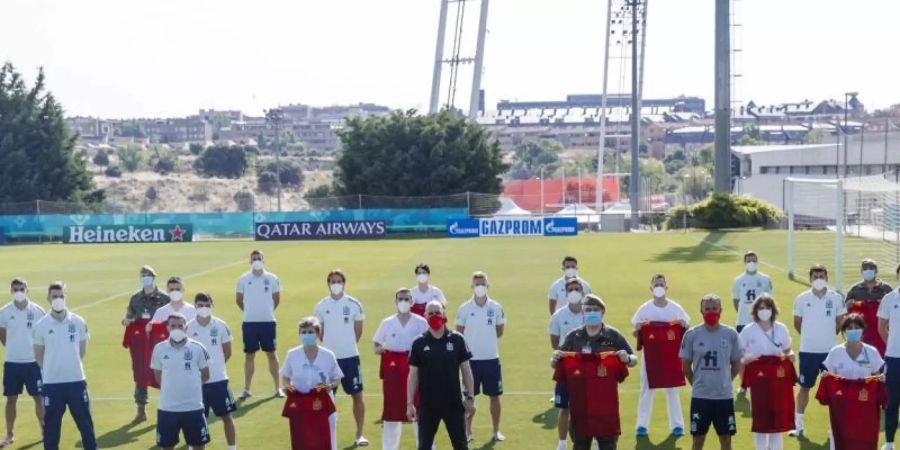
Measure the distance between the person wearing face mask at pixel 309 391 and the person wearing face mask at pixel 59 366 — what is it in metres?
2.89

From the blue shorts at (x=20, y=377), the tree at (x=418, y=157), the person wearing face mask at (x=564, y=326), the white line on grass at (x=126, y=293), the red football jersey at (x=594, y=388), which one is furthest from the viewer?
the tree at (x=418, y=157)

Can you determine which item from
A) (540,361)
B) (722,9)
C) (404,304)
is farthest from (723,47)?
(404,304)

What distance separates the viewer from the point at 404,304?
13.3 m

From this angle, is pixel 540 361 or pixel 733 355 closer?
pixel 733 355

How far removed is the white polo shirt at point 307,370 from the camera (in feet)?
37.6

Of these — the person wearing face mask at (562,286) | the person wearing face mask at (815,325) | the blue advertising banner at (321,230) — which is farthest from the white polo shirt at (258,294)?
the blue advertising banner at (321,230)

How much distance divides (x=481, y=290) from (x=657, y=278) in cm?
210

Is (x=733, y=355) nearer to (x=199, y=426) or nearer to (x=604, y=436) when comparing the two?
(x=604, y=436)

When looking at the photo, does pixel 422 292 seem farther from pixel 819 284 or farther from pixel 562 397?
pixel 819 284

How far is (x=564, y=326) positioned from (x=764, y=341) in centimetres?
253

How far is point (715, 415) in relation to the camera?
11773mm

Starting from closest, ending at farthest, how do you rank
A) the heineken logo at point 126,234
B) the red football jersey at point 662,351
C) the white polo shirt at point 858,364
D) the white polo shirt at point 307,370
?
the white polo shirt at point 858,364, the white polo shirt at point 307,370, the red football jersey at point 662,351, the heineken logo at point 126,234

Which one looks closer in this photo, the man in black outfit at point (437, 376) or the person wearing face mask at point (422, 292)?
the man in black outfit at point (437, 376)

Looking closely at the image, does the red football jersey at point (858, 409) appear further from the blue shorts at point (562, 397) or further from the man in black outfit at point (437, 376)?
the man in black outfit at point (437, 376)
